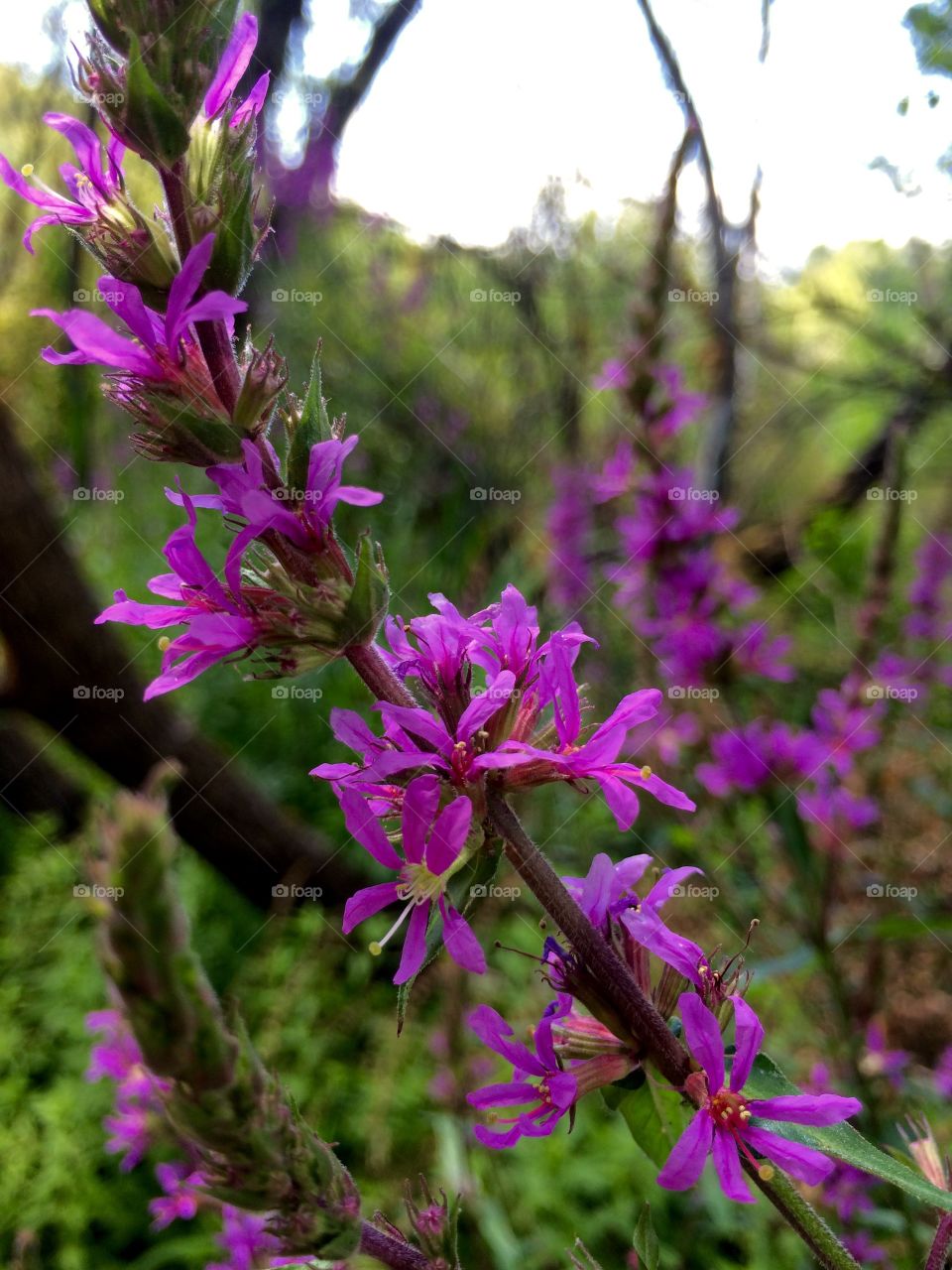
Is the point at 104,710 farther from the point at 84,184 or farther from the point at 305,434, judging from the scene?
the point at 305,434

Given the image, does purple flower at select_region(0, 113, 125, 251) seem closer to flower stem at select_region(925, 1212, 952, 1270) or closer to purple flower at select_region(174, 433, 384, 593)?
purple flower at select_region(174, 433, 384, 593)

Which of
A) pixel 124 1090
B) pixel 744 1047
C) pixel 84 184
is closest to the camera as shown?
pixel 744 1047

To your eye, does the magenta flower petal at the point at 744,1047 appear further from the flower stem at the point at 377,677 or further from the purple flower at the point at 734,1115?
the flower stem at the point at 377,677

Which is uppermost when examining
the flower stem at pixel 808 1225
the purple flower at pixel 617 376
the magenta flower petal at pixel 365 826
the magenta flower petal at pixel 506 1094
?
the purple flower at pixel 617 376

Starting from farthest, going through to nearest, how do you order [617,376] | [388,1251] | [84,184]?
1. [617,376]
2. [84,184]
3. [388,1251]

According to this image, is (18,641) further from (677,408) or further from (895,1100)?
(895,1100)

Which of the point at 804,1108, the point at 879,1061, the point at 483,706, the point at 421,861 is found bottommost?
the point at 879,1061

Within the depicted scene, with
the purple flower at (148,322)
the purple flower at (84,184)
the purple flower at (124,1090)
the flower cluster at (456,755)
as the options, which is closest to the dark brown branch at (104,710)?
the purple flower at (124,1090)

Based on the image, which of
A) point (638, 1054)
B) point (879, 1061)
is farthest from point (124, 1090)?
point (638, 1054)
